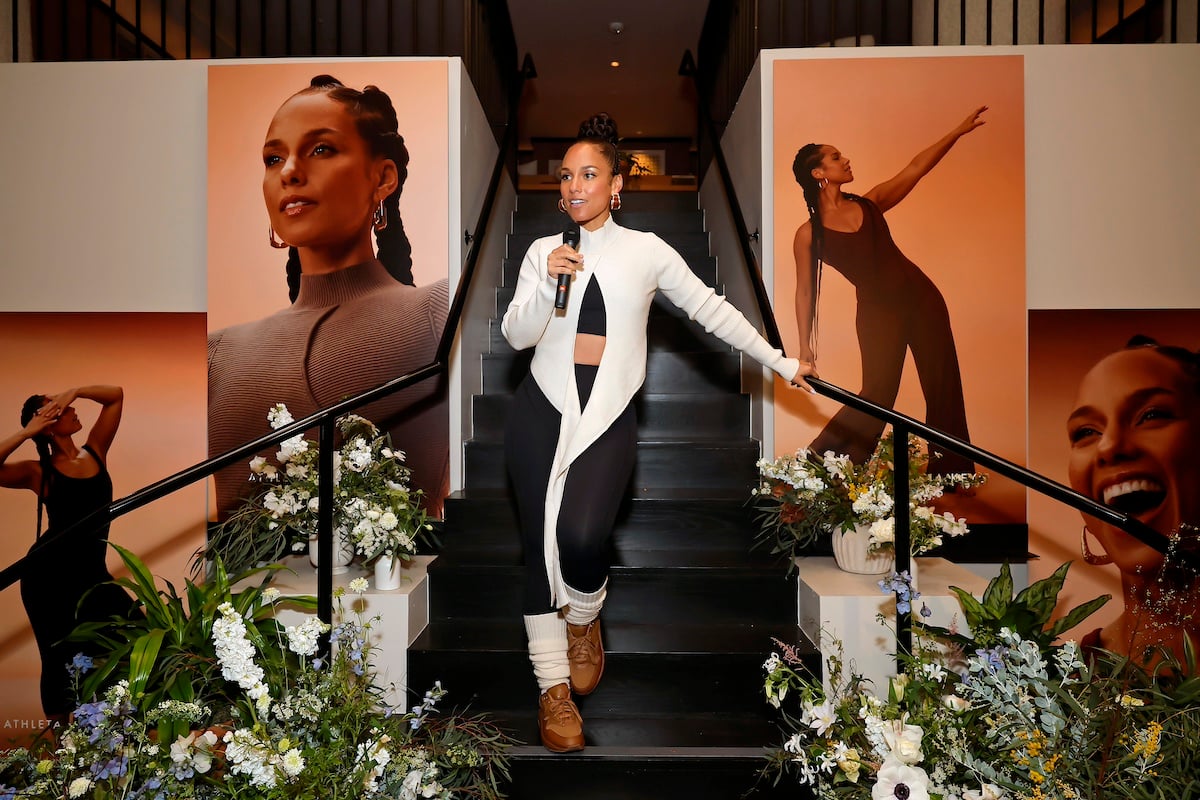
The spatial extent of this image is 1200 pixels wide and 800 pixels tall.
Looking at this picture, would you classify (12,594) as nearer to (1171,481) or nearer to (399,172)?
(399,172)

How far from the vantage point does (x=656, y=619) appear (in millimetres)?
2877

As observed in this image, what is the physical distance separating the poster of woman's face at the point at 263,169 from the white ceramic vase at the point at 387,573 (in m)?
1.24

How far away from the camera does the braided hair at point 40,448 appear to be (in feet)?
12.0

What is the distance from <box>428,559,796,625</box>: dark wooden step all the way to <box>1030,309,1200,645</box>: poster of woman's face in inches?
56.8

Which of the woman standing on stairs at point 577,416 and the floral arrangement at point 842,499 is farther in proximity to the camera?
the floral arrangement at point 842,499

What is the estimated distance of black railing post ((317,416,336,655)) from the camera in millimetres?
2152

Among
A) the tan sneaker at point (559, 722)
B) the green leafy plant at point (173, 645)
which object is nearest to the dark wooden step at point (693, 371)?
the tan sneaker at point (559, 722)

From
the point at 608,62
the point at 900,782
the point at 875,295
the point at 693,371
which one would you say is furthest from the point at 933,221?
the point at 608,62

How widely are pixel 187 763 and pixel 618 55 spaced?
23.2 ft

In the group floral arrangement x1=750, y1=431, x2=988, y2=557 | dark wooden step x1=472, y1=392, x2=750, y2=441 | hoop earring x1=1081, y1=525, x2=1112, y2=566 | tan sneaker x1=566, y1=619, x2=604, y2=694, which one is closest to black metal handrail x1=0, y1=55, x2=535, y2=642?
tan sneaker x1=566, y1=619, x2=604, y2=694

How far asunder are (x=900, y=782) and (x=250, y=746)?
4.20ft

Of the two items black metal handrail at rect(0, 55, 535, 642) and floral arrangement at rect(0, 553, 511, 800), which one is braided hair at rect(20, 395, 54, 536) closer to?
black metal handrail at rect(0, 55, 535, 642)

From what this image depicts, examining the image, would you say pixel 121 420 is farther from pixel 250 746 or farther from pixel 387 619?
pixel 250 746

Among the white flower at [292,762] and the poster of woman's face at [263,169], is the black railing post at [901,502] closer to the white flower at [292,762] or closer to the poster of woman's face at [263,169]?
the white flower at [292,762]
